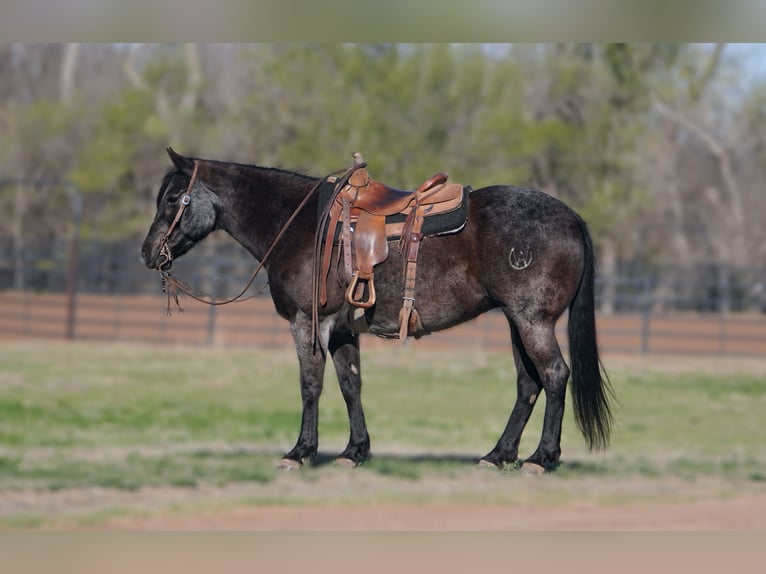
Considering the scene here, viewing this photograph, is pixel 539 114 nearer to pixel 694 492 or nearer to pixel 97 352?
pixel 97 352

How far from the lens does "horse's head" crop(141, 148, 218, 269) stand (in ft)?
13.6

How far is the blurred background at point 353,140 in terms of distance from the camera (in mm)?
20500

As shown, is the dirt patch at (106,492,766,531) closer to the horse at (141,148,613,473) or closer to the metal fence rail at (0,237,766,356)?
the horse at (141,148,613,473)

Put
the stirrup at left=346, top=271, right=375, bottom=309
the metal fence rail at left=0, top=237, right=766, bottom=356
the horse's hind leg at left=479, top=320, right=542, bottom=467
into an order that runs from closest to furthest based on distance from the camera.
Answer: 1. the stirrup at left=346, top=271, right=375, bottom=309
2. the horse's hind leg at left=479, top=320, right=542, bottom=467
3. the metal fence rail at left=0, top=237, right=766, bottom=356

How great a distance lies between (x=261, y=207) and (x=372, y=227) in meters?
0.55

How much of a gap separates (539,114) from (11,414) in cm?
1587

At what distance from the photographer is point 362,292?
4.28 meters

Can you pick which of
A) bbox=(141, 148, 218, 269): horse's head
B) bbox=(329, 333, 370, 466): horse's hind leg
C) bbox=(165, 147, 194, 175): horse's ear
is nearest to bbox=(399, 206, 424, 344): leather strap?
bbox=(329, 333, 370, 466): horse's hind leg

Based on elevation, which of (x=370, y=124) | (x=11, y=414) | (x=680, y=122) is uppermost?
(x=680, y=122)

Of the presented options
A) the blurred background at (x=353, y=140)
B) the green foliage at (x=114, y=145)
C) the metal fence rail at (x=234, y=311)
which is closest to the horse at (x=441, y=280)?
the blurred background at (x=353, y=140)

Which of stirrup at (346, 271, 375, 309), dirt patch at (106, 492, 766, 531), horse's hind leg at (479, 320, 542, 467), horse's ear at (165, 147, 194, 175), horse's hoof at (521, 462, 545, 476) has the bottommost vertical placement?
dirt patch at (106, 492, 766, 531)


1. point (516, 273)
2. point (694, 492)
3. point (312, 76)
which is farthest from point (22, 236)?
point (516, 273)

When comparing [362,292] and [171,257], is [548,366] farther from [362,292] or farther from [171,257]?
[171,257]

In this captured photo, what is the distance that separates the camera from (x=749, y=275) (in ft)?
97.8
